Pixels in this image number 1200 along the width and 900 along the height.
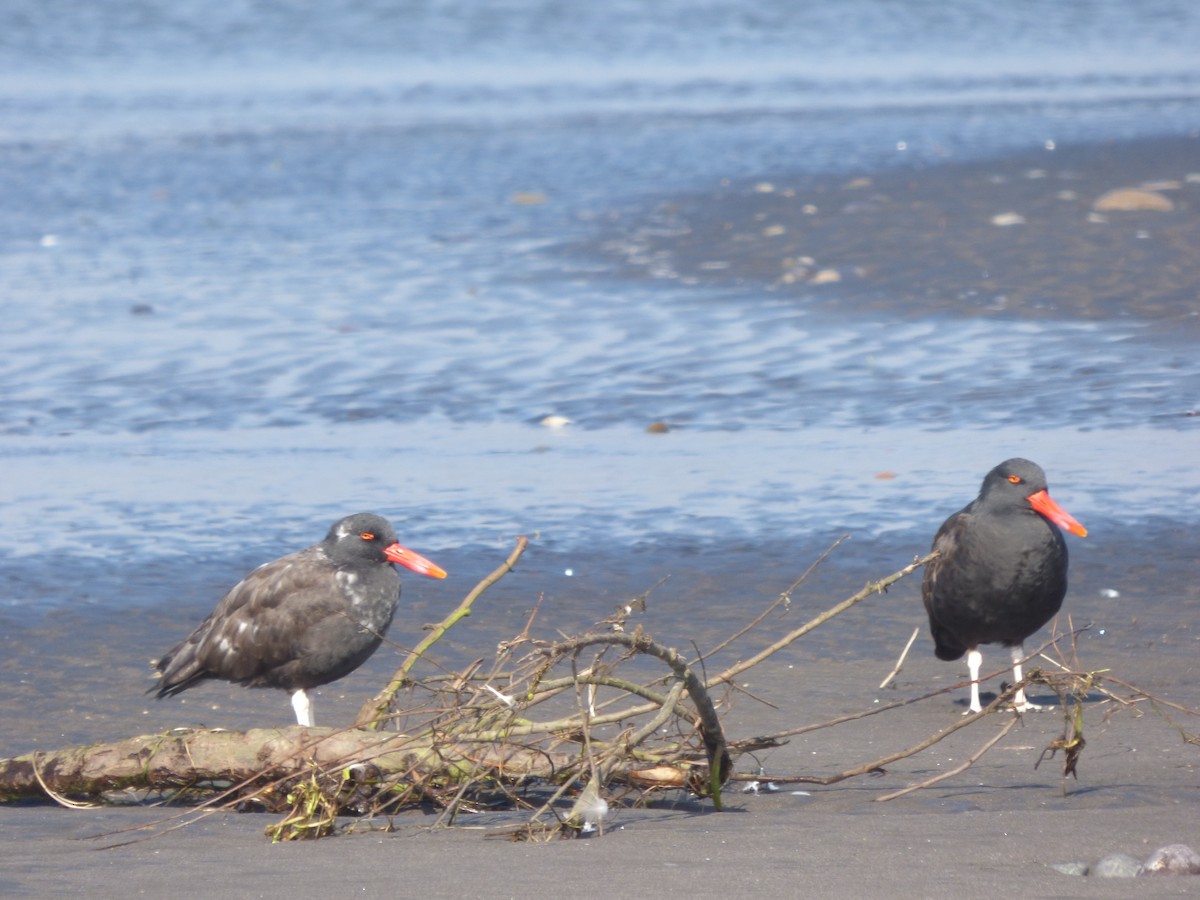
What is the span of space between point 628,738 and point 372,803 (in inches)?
27.6

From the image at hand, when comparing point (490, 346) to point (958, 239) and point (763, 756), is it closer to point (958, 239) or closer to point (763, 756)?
point (958, 239)

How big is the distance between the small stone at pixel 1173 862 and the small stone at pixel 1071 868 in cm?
14

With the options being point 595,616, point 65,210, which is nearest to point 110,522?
point 595,616

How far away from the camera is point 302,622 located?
5738 mm

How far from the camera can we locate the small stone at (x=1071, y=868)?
12.6 feet

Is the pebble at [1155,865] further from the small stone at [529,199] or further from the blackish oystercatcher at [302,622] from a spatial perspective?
the small stone at [529,199]

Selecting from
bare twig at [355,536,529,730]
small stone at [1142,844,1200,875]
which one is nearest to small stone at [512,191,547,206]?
bare twig at [355,536,529,730]

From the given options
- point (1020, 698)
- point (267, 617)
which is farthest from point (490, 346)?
point (1020, 698)

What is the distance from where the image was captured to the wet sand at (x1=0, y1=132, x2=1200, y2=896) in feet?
13.0

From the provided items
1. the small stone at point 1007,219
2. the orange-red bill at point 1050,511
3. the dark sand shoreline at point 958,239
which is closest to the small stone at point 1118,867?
the orange-red bill at point 1050,511

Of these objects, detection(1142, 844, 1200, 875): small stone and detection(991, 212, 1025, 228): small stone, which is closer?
detection(1142, 844, 1200, 875): small stone

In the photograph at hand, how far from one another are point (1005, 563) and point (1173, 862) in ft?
7.49

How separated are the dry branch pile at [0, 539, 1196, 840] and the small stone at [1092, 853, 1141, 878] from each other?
2.05 ft

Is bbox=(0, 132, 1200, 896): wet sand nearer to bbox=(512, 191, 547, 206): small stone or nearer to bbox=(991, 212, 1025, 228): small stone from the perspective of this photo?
bbox=(991, 212, 1025, 228): small stone
